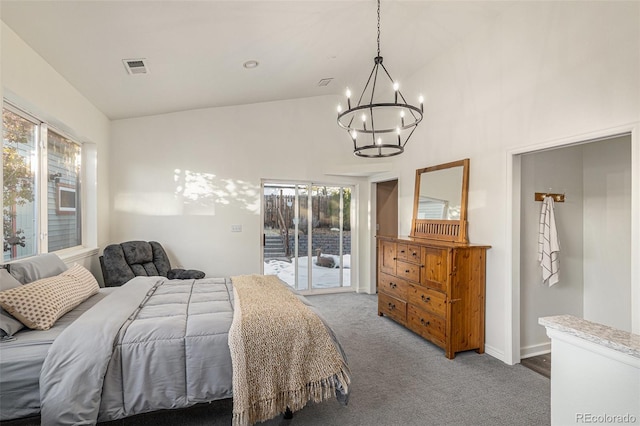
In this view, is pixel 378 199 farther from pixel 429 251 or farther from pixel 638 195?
pixel 638 195

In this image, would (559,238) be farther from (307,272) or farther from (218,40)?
(218,40)

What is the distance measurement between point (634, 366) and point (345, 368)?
147cm

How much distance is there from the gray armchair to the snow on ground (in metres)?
1.36

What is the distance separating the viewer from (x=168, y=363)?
1.89 metres

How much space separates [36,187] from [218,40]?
7.23 ft

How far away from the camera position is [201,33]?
9.36 feet

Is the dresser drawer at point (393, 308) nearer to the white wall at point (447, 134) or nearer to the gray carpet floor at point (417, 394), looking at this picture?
the gray carpet floor at point (417, 394)

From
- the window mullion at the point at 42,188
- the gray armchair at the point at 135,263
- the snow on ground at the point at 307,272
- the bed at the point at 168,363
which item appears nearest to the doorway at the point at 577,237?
the bed at the point at 168,363

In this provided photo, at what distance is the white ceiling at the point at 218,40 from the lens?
243cm

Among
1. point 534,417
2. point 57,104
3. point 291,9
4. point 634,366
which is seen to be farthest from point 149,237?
point 634,366

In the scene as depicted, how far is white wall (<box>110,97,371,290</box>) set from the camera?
191 inches

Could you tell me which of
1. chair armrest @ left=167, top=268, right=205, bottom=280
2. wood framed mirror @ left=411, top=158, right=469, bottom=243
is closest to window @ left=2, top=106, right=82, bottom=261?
chair armrest @ left=167, top=268, right=205, bottom=280

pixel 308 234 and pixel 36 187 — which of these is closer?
pixel 36 187

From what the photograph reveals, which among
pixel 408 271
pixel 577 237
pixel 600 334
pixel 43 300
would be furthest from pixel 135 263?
pixel 577 237
